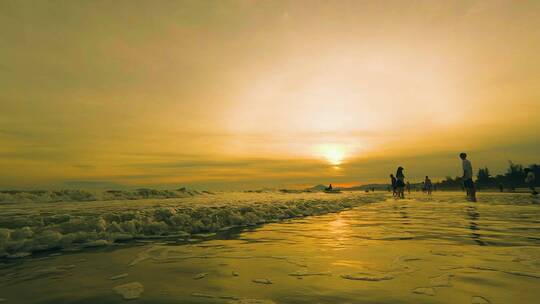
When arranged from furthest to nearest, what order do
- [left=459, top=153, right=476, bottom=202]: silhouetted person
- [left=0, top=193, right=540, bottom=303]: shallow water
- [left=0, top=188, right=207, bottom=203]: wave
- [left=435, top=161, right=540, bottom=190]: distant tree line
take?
[left=435, top=161, right=540, bottom=190]: distant tree line → [left=0, top=188, right=207, bottom=203]: wave → [left=459, top=153, right=476, bottom=202]: silhouetted person → [left=0, top=193, right=540, bottom=303]: shallow water

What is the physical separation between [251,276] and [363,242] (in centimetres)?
313

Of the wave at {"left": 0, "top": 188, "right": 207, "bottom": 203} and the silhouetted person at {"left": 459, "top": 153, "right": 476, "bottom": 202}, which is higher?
the silhouetted person at {"left": 459, "top": 153, "right": 476, "bottom": 202}

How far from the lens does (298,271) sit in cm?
420

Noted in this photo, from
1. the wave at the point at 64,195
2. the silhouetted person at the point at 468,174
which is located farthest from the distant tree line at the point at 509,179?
the wave at the point at 64,195

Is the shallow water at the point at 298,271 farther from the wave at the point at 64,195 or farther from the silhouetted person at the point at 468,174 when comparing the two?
the wave at the point at 64,195

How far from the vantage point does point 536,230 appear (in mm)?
7457

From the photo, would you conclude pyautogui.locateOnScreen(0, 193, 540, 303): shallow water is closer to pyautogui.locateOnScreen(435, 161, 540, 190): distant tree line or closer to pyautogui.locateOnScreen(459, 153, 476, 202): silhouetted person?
pyautogui.locateOnScreen(459, 153, 476, 202): silhouetted person

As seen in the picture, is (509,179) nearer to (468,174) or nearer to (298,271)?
(468,174)

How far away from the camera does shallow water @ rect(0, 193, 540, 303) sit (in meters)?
3.26

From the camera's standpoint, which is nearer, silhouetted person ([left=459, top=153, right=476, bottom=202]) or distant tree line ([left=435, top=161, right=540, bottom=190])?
silhouetted person ([left=459, top=153, right=476, bottom=202])

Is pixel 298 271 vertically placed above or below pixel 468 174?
below

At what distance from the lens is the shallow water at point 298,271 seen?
3.26 metres

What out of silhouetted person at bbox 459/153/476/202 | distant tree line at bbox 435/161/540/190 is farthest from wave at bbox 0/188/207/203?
distant tree line at bbox 435/161/540/190

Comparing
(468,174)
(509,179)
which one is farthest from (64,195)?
(509,179)
